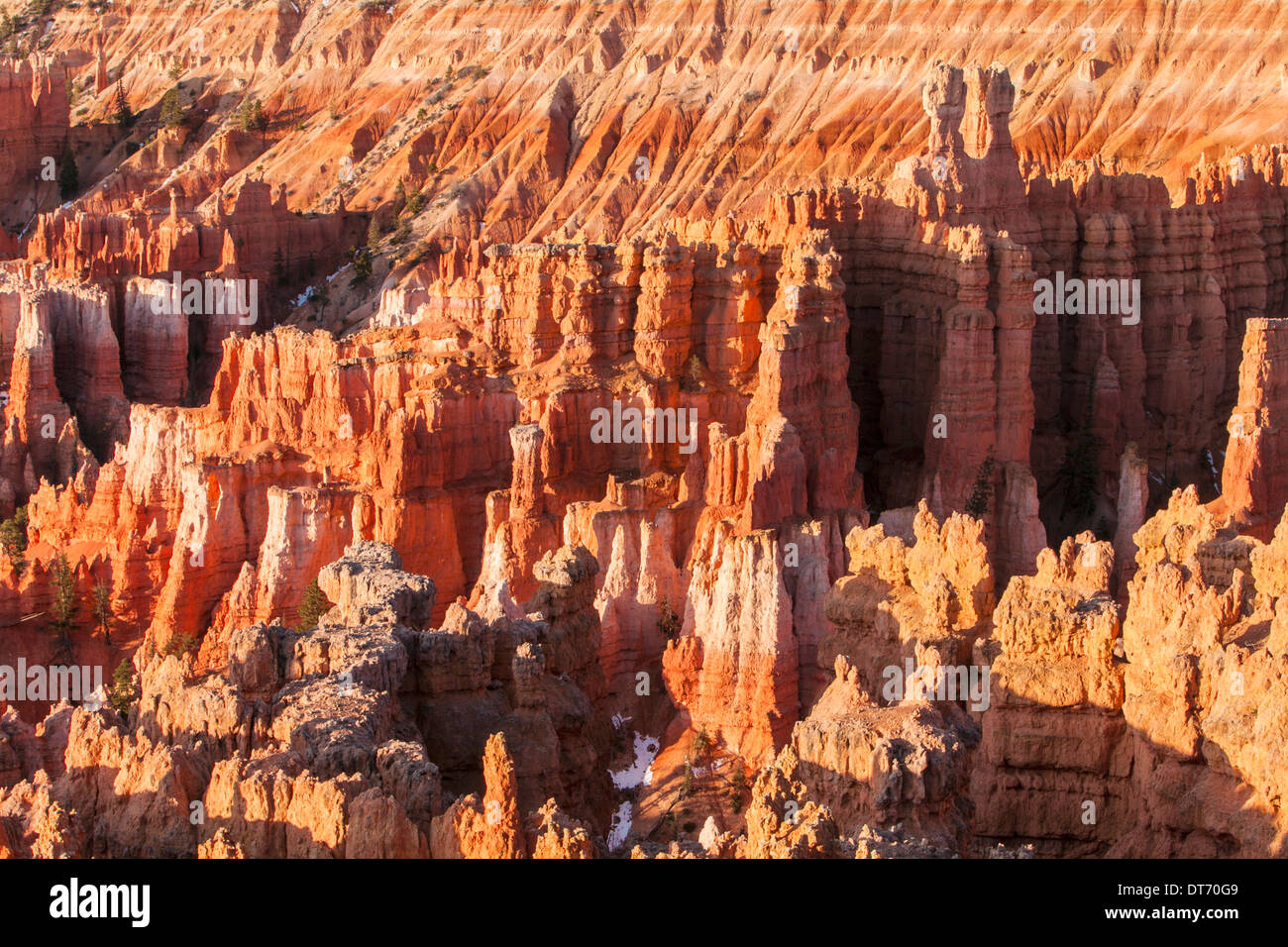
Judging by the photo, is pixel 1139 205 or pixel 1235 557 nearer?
pixel 1235 557

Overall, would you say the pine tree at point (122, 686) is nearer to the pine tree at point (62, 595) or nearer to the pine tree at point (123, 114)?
the pine tree at point (62, 595)

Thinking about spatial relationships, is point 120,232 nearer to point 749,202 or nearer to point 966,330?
point 749,202

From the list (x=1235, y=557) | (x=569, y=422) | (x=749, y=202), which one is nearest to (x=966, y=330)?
(x=569, y=422)

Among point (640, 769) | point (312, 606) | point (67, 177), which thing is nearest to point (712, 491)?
point (640, 769)

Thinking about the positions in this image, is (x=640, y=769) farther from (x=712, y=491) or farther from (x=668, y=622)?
(x=712, y=491)

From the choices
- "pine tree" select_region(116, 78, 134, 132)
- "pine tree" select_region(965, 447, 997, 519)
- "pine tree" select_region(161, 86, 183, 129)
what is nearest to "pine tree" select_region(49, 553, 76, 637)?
"pine tree" select_region(965, 447, 997, 519)

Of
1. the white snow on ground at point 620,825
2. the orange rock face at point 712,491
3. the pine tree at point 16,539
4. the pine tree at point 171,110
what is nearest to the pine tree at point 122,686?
the orange rock face at point 712,491
